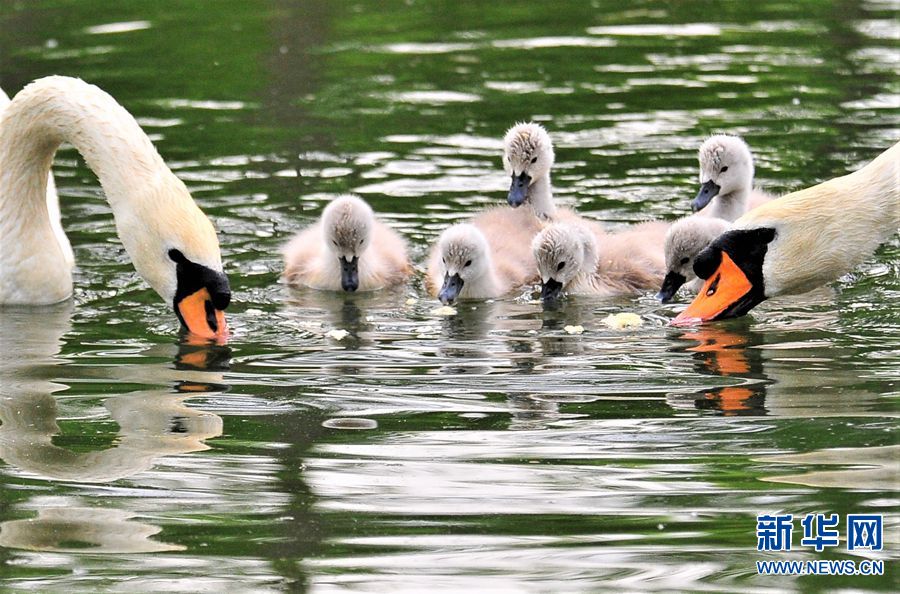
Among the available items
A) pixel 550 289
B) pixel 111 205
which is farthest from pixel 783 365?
pixel 111 205

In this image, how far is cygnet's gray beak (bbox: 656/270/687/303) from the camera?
8930 millimetres

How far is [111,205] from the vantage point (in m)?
7.95

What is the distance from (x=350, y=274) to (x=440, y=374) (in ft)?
6.77

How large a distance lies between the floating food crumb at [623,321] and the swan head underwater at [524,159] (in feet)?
5.17

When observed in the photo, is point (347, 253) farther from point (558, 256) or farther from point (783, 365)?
point (783, 365)

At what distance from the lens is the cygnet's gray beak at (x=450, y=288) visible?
29.3 ft

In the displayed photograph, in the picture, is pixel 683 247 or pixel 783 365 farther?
pixel 683 247

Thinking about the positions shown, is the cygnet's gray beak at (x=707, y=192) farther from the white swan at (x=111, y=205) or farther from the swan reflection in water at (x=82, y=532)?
the swan reflection in water at (x=82, y=532)

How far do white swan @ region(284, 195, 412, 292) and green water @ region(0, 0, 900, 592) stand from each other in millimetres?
145

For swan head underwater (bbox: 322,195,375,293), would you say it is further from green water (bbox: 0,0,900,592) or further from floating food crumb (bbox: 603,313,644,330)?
floating food crumb (bbox: 603,313,644,330)

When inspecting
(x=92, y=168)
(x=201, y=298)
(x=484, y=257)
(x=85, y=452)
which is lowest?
(x=85, y=452)

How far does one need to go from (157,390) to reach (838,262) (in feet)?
10.0

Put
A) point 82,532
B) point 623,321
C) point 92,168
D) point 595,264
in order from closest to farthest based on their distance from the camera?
point 82,532
point 92,168
point 623,321
point 595,264

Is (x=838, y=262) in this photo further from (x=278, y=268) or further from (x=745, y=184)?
(x=278, y=268)
